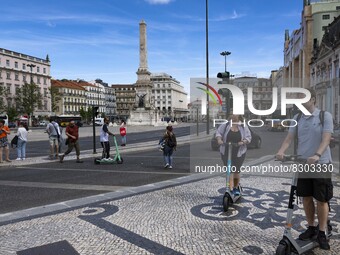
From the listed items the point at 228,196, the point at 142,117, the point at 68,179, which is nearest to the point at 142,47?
the point at 142,117

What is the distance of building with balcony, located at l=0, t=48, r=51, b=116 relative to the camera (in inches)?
3086

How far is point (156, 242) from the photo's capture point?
4.41 metres

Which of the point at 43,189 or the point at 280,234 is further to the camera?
the point at 43,189

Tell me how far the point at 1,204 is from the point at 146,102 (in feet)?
192

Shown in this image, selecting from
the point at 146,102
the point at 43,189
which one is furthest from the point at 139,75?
A: the point at 43,189

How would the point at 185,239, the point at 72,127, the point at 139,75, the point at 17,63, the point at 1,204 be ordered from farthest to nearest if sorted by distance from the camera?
the point at 17,63 → the point at 139,75 → the point at 72,127 → the point at 1,204 → the point at 185,239

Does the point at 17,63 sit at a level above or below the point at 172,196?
above

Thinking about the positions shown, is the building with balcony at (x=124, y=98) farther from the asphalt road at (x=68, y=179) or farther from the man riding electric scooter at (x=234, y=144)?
the man riding electric scooter at (x=234, y=144)

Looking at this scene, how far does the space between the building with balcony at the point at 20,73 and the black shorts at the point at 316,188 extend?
75.9m

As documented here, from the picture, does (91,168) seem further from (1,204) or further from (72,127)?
(1,204)

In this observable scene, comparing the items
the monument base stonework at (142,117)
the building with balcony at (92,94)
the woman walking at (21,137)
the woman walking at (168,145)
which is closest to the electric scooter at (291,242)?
the woman walking at (168,145)

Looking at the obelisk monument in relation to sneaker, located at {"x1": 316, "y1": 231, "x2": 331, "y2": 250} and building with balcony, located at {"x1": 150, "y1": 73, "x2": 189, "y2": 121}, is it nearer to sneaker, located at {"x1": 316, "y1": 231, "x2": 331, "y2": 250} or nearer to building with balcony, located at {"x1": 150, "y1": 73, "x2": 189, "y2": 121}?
sneaker, located at {"x1": 316, "y1": 231, "x2": 331, "y2": 250}

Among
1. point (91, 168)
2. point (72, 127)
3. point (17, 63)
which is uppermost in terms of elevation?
point (17, 63)

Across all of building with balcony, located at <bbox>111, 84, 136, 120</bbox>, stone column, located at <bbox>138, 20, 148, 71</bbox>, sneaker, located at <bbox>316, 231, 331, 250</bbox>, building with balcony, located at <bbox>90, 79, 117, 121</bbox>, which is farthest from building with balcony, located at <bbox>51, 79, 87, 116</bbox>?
sneaker, located at <bbox>316, 231, 331, 250</bbox>
